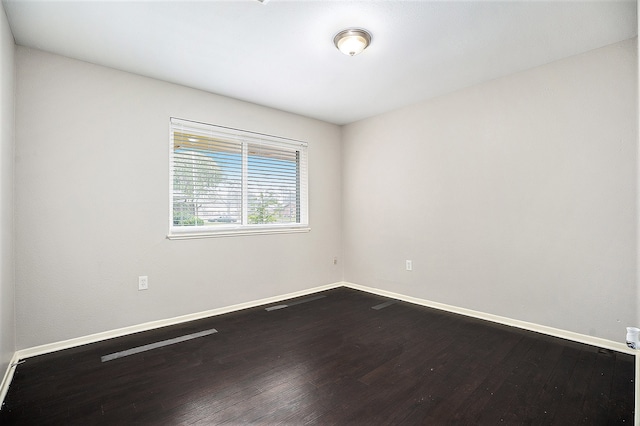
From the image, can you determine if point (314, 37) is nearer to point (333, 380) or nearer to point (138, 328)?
point (333, 380)

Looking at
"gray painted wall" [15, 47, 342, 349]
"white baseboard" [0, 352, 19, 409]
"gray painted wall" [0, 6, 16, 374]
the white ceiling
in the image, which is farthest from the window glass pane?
"white baseboard" [0, 352, 19, 409]

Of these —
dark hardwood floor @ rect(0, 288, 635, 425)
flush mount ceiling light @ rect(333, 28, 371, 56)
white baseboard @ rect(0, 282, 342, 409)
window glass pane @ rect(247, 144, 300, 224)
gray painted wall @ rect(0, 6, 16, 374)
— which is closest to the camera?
dark hardwood floor @ rect(0, 288, 635, 425)

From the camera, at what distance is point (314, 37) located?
2309 millimetres

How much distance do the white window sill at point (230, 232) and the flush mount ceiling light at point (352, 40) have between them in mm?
2172

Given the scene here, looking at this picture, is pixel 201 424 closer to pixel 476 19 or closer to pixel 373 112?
pixel 476 19

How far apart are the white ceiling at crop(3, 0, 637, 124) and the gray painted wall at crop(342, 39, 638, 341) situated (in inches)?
12.5

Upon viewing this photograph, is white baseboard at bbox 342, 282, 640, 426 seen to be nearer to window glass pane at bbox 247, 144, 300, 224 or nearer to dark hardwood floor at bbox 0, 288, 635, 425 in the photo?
dark hardwood floor at bbox 0, 288, 635, 425

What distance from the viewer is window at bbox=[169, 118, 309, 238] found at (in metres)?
3.21

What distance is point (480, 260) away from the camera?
3.20 m

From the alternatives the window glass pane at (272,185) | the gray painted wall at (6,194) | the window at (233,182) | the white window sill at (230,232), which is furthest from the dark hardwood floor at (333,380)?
the window glass pane at (272,185)

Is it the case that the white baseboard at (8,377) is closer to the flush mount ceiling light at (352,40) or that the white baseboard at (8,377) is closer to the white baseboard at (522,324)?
Result: the flush mount ceiling light at (352,40)

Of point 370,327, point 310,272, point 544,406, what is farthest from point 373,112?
point 544,406

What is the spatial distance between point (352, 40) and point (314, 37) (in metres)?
0.28

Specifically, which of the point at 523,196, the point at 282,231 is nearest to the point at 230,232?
the point at 282,231
